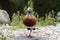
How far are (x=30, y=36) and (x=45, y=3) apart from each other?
10.1 metres

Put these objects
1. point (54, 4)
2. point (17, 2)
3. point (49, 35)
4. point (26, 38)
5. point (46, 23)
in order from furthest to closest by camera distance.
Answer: point (17, 2)
point (54, 4)
point (46, 23)
point (49, 35)
point (26, 38)

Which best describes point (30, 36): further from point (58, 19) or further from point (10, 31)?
point (58, 19)

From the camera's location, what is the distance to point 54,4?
15.7 metres

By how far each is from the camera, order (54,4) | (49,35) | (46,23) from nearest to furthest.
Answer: (49,35), (46,23), (54,4)

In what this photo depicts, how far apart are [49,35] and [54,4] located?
925 cm

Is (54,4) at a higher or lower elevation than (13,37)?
lower

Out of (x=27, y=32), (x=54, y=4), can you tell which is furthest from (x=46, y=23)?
(x=54, y=4)

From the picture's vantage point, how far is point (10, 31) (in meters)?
6.83

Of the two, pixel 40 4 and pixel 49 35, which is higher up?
pixel 49 35

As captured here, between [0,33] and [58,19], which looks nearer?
[0,33]

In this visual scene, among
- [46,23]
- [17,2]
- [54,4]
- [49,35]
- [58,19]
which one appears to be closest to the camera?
[49,35]

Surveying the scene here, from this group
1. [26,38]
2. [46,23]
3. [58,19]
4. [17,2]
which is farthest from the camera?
[17,2]

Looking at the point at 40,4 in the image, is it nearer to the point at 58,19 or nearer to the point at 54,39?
the point at 58,19

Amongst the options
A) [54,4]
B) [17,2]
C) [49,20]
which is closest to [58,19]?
[49,20]
